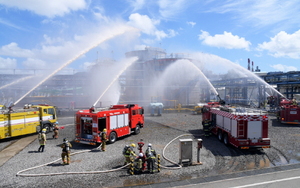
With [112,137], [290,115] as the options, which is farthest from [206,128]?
[290,115]

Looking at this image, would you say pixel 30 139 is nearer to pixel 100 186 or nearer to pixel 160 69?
pixel 100 186

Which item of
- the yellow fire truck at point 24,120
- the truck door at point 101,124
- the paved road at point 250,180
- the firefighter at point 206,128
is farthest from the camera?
the firefighter at point 206,128

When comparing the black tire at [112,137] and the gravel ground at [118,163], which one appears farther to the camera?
the black tire at [112,137]

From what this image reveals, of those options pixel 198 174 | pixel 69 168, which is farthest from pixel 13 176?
pixel 198 174

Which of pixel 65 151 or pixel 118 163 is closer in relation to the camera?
pixel 65 151

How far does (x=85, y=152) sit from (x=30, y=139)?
685 centimetres

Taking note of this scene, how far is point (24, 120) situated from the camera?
16906 mm

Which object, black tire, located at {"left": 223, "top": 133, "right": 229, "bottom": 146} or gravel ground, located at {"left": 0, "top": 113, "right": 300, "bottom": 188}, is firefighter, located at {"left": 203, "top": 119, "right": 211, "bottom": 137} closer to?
gravel ground, located at {"left": 0, "top": 113, "right": 300, "bottom": 188}

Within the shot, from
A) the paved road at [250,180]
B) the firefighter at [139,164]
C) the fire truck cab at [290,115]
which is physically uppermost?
the fire truck cab at [290,115]

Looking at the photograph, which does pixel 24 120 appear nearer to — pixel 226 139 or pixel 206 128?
pixel 206 128

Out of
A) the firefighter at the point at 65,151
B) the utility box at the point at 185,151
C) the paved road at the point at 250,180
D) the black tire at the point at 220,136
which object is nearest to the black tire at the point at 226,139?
the black tire at the point at 220,136

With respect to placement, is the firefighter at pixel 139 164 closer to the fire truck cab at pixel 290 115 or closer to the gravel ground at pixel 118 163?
the gravel ground at pixel 118 163

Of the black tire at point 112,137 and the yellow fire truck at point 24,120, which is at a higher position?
the yellow fire truck at point 24,120

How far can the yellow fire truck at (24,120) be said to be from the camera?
15.4 m
